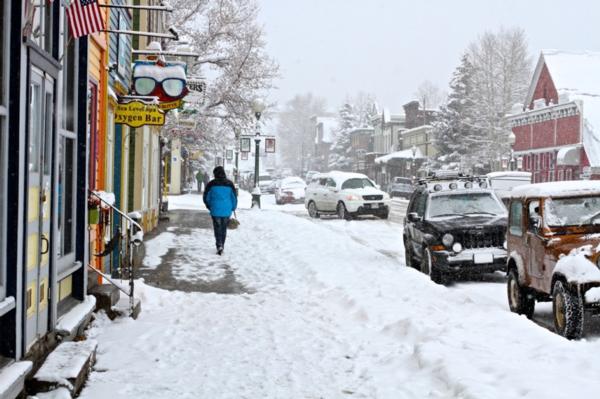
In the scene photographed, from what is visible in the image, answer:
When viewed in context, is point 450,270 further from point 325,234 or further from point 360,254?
point 325,234

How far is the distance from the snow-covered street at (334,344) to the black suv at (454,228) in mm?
520

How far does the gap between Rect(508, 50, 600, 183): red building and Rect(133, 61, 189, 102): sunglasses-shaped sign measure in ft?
110

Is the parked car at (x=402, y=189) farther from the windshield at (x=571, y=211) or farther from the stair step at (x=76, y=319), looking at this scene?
the stair step at (x=76, y=319)

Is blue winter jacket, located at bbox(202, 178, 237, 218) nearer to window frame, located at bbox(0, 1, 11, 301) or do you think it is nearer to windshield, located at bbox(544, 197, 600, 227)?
windshield, located at bbox(544, 197, 600, 227)

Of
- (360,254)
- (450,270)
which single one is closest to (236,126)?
(360,254)

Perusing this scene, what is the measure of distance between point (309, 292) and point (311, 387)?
17.2ft

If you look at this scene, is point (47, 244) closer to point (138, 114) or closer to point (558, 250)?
point (558, 250)

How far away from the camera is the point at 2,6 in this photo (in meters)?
5.20

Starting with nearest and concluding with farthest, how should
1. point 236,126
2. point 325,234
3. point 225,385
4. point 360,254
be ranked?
point 225,385 → point 360,254 → point 325,234 → point 236,126

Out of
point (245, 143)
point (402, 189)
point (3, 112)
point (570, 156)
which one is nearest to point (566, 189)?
point (3, 112)

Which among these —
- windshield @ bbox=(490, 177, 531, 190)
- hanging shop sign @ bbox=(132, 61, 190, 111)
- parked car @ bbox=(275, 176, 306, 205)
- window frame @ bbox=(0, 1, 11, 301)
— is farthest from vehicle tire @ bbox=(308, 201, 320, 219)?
window frame @ bbox=(0, 1, 11, 301)

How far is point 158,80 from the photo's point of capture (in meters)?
13.5

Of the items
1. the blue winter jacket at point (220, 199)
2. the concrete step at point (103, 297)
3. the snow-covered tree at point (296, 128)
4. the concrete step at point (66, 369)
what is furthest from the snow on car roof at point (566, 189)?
the snow-covered tree at point (296, 128)

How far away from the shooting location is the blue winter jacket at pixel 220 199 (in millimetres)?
15695
